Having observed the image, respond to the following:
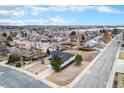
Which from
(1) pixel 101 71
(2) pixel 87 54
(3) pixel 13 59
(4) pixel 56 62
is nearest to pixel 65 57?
(4) pixel 56 62

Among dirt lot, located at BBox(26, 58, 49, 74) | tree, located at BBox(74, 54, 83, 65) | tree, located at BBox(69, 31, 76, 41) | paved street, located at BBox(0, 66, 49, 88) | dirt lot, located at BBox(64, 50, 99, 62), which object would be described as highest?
tree, located at BBox(69, 31, 76, 41)

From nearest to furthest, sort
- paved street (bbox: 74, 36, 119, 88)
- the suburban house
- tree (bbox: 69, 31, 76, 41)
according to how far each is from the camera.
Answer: paved street (bbox: 74, 36, 119, 88)
the suburban house
tree (bbox: 69, 31, 76, 41)

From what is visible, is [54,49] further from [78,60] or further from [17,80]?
[17,80]

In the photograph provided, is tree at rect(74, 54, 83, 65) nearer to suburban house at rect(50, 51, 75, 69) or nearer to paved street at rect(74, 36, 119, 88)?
suburban house at rect(50, 51, 75, 69)

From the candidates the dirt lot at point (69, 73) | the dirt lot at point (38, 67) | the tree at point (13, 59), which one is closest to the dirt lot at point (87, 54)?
the dirt lot at point (69, 73)

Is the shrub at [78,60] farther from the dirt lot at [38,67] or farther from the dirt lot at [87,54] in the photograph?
the dirt lot at [38,67]

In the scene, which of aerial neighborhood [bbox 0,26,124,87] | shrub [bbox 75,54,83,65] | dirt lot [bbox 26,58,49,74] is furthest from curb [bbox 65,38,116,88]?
dirt lot [bbox 26,58,49,74]
